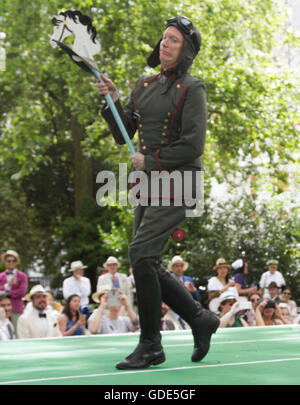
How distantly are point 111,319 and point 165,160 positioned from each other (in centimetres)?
614

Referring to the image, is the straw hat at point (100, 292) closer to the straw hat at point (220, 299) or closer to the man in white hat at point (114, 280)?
the man in white hat at point (114, 280)

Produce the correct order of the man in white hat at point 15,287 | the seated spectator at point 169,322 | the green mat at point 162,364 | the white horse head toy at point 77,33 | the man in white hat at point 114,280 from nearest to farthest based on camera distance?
the green mat at point 162,364, the white horse head toy at point 77,33, the seated spectator at point 169,322, the man in white hat at point 15,287, the man in white hat at point 114,280

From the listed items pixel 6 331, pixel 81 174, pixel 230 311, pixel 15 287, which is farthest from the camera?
pixel 81 174

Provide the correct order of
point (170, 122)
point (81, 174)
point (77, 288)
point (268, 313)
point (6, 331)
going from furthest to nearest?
point (81, 174) < point (77, 288) < point (268, 313) < point (6, 331) < point (170, 122)

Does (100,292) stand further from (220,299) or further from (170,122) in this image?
(170,122)

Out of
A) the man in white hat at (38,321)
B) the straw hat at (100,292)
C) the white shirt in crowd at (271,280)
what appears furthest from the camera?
the white shirt in crowd at (271,280)

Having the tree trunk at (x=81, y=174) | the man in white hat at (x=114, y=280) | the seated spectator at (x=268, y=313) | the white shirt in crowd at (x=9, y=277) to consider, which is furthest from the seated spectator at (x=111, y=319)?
the tree trunk at (x=81, y=174)

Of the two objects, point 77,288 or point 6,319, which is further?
point 77,288

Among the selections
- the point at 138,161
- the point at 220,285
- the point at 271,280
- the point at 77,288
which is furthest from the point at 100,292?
the point at 138,161

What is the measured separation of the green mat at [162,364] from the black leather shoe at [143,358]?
0.06 meters

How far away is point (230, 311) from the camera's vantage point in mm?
11180

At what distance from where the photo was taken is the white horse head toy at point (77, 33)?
17.1 ft

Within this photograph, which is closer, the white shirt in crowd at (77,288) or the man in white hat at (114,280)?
the white shirt in crowd at (77,288)
